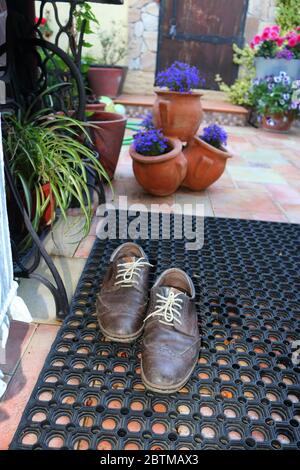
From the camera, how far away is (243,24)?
4434 mm

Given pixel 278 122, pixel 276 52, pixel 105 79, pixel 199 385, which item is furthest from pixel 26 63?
pixel 276 52

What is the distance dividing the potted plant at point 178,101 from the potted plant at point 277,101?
6.10ft

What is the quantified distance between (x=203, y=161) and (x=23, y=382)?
4.82 ft

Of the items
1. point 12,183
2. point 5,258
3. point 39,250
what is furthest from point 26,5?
point 5,258

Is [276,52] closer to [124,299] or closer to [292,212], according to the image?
[292,212]

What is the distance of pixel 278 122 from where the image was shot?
3908mm

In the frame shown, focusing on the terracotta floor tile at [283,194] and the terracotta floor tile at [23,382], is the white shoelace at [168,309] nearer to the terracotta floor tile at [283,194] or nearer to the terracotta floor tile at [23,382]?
the terracotta floor tile at [23,382]

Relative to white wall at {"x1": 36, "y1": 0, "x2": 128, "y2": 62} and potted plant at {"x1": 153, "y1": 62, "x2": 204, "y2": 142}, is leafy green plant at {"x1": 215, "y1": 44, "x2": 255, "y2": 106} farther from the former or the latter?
potted plant at {"x1": 153, "y1": 62, "x2": 204, "y2": 142}

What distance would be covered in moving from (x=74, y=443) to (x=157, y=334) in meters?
0.31

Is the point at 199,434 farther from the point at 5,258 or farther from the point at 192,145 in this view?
the point at 192,145

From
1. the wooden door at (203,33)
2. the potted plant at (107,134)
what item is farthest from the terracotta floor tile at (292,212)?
the wooden door at (203,33)

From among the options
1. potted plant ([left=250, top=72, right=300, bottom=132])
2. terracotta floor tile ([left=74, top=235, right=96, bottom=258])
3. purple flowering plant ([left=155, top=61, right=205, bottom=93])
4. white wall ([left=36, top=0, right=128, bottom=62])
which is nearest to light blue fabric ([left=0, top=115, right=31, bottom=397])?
terracotta floor tile ([left=74, top=235, right=96, bottom=258])

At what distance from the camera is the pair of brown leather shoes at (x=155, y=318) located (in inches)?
36.5

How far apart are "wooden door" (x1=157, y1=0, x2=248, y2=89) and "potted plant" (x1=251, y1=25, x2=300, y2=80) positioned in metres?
0.44
